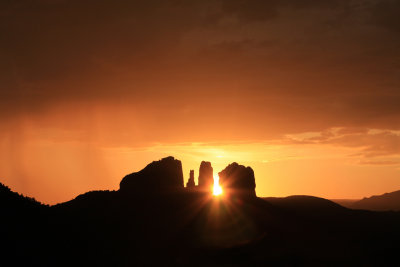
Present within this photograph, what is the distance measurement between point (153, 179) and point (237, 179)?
92.1 feet

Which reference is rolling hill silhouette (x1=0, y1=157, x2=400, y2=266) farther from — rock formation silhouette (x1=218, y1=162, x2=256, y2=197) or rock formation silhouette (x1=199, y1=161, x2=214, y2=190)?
rock formation silhouette (x1=199, y1=161, x2=214, y2=190)

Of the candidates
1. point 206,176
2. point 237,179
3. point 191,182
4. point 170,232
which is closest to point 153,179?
point 170,232

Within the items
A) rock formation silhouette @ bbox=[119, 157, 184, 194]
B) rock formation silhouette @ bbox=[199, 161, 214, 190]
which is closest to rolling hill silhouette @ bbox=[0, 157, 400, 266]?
rock formation silhouette @ bbox=[119, 157, 184, 194]

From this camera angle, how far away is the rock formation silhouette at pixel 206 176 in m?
138

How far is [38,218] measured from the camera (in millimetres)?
90688

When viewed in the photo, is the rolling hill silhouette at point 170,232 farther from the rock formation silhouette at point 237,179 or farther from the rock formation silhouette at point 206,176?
the rock formation silhouette at point 206,176

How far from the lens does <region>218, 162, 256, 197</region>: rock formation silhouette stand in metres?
134

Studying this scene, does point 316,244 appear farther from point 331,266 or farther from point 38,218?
point 38,218

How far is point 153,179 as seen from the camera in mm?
119438

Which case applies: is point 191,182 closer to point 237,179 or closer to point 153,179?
point 237,179

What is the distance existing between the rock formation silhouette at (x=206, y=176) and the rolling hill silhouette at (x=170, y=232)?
604 centimetres

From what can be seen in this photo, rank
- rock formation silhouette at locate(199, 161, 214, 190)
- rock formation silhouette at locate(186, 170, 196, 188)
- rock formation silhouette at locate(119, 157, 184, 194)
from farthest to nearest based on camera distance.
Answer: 1. rock formation silhouette at locate(186, 170, 196, 188)
2. rock formation silhouette at locate(199, 161, 214, 190)
3. rock formation silhouette at locate(119, 157, 184, 194)

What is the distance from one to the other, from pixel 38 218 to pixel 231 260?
4162 centimetres

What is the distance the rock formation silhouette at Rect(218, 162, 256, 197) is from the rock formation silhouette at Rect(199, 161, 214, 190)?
359 centimetres
